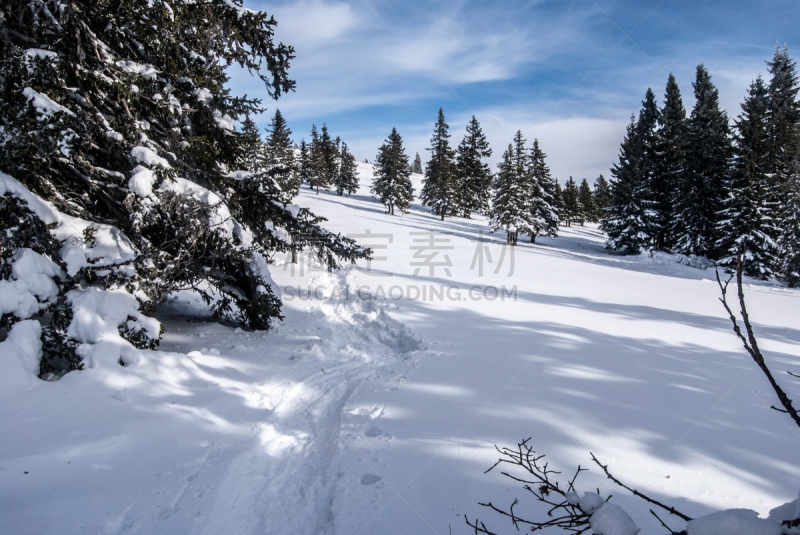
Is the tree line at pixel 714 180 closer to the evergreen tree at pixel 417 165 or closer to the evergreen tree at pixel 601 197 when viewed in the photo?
the evergreen tree at pixel 601 197

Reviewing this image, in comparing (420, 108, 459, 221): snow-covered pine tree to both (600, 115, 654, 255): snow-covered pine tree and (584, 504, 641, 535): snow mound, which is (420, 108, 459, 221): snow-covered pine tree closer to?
(600, 115, 654, 255): snow-covered pine tree

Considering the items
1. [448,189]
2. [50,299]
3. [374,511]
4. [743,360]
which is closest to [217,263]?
[50,299]

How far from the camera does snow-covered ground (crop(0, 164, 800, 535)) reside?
320 cm

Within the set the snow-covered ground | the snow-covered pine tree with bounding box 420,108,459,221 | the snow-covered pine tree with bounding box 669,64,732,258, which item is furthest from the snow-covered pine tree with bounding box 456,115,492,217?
the snow-covered ground

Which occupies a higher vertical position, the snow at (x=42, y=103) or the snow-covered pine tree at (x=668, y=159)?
the snow-covered pine tree at (x=668, y=159)

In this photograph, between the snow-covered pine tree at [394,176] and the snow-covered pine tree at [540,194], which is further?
the snow-covered pine tree at [394,176]

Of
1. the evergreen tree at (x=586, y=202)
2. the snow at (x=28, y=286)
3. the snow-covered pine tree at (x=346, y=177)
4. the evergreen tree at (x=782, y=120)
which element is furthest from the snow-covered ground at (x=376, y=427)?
the evergreen tree at (x=586, y=202)

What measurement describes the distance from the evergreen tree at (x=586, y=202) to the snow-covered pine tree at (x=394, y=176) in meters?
37.9

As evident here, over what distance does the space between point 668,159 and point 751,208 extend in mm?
9857

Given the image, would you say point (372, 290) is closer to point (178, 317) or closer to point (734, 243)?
point (178, 317)

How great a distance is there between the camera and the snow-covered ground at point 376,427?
3.20 meters

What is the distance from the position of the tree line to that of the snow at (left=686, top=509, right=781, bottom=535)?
24.2 metres

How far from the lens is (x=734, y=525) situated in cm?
123

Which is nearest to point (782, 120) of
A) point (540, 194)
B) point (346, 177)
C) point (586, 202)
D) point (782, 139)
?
point (782, 139)
